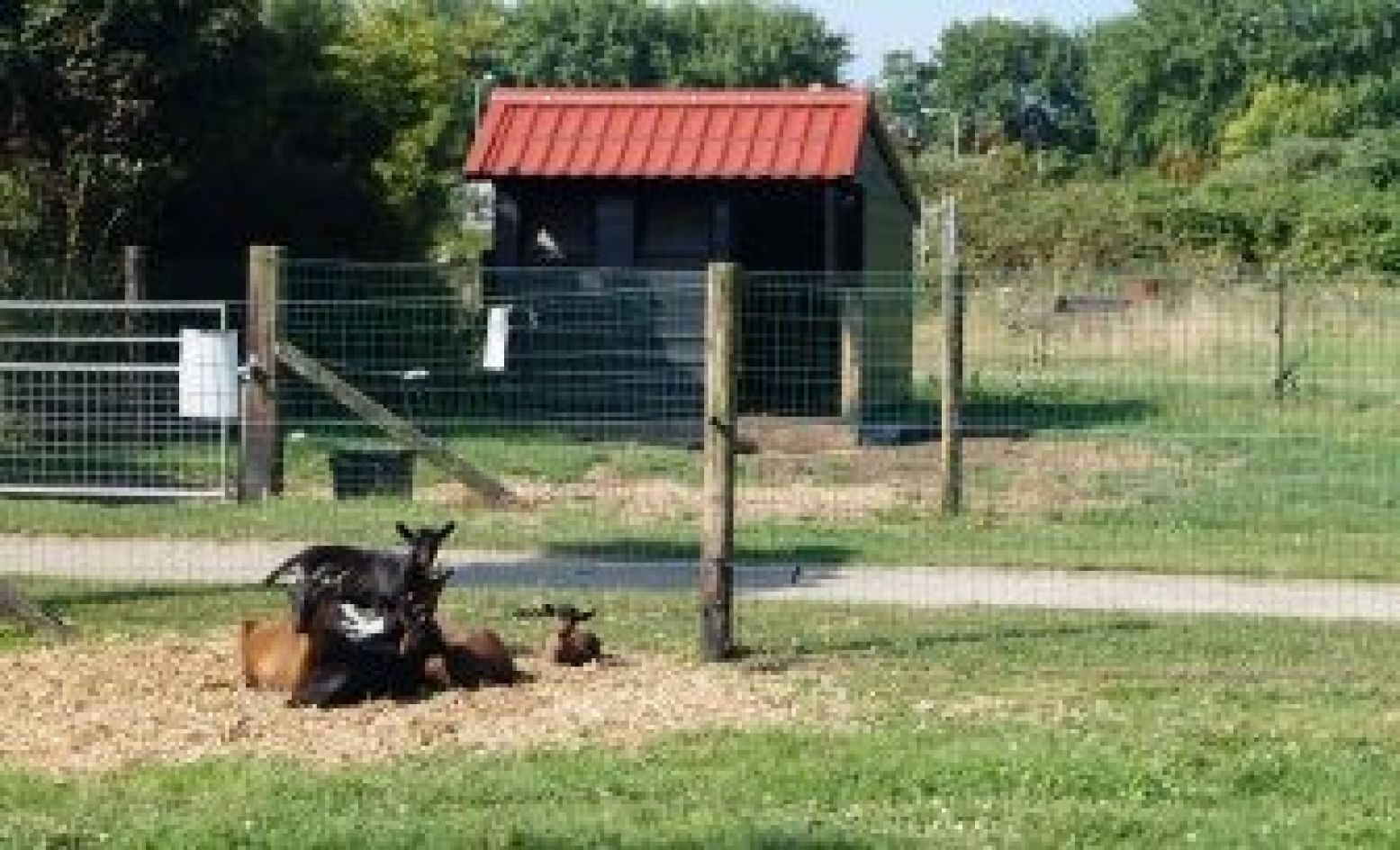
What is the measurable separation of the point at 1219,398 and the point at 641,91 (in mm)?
7561

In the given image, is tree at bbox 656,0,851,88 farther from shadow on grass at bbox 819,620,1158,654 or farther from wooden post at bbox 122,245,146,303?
shadow on grass at bbox 819,620,1158,654

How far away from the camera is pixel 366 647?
10.6 metres

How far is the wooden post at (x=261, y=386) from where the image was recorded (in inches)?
720

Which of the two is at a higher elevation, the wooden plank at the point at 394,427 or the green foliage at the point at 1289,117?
the green foliage at the point at 1289,117

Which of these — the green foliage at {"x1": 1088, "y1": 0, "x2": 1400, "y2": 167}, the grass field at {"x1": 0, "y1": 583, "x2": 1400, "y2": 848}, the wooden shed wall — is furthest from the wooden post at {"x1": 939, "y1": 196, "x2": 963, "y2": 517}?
the green foliage at {"x1": 1088, "y1": 0, "x2": 1400, "y2": 167}

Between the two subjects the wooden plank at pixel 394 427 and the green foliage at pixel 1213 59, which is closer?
the wooden plank at pixel 394 427

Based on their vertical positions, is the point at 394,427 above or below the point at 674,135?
below

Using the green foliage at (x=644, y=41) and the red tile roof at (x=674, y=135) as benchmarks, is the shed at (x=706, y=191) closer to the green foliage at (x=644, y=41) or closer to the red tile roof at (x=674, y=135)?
the red tile roof at (x=674, y=135)

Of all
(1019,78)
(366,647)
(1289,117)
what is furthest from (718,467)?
(1019,78)

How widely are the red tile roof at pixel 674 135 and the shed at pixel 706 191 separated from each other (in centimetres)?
2

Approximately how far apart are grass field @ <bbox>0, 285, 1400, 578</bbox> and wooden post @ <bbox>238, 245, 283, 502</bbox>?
397 millimetres

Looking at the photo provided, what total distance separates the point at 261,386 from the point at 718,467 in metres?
7.32

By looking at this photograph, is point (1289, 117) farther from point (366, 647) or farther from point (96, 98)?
point (366, 647)

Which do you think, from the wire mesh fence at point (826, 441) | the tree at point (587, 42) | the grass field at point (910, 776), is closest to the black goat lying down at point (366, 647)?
the grass field at point (910, 776)
